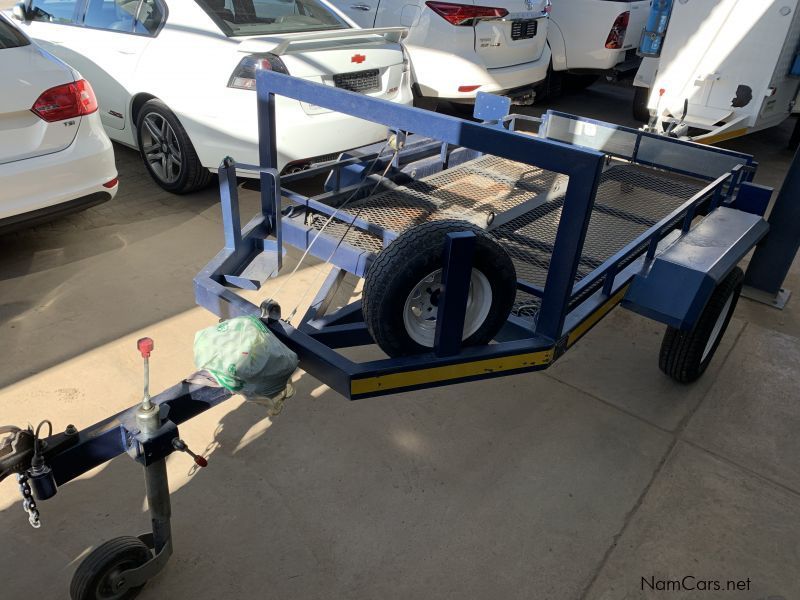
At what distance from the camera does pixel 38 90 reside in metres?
3.61

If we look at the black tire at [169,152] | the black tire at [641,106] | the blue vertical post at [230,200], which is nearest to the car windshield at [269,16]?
the black tire at [169,152]

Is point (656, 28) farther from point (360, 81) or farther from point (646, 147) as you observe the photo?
point (360, 81)

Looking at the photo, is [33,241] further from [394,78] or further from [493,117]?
[493,117]

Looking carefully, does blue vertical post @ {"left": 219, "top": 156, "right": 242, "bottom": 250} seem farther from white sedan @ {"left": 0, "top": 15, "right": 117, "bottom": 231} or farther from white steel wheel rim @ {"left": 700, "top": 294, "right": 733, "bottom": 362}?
white steel wheel rim @ {"left": 700, "top": 294, "right": 733, "bottom": 362}

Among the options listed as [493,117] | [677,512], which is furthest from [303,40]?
[677,512]

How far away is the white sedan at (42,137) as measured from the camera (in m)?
3.54

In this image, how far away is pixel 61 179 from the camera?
3830 mm

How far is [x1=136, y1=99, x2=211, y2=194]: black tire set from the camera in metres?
4.89

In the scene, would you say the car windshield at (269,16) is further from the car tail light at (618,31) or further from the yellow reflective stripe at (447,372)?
the car tail light at (618,31)

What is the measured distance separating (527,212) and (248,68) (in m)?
2.23

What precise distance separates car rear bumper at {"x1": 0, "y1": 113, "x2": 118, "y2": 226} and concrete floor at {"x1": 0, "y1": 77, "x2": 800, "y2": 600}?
48cm

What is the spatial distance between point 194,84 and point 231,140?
1.63 ft

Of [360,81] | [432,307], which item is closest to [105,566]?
[432,307]

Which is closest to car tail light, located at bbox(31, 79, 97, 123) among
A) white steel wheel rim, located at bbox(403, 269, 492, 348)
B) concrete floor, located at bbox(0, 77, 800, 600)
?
concrete floor, located at bbox(0, 77, 800, 600)
